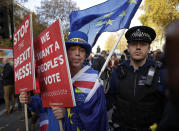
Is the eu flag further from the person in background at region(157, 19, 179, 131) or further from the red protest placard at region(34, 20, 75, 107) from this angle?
the person in background at region(157, 19, 179, 131)

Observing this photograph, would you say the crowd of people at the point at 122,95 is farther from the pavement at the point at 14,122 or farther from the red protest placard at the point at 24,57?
the pavement at the point at 14,122

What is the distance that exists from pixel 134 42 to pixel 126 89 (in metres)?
0.57

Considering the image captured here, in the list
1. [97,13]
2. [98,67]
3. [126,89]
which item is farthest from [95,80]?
[98,67]

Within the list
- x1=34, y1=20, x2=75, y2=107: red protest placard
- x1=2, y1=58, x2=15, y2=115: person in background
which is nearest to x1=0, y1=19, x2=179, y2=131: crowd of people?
x1=34, y1=20, x2=75, y2=107: red protest placard

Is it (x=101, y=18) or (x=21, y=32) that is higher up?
(x=101, y=18)

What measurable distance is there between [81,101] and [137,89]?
0.65 m

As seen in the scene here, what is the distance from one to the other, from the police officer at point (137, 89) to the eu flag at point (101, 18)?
0.83 metres

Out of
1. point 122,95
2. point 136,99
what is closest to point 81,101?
point 122,95

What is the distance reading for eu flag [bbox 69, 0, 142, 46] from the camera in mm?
2396

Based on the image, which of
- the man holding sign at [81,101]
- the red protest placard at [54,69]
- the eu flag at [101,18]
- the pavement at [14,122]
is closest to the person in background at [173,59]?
the red protest placard at [54,69]

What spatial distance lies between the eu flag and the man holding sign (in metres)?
0.92

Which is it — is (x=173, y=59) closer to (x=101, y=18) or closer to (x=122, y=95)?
(x=122, y=95)

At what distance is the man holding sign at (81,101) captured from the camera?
146 cm

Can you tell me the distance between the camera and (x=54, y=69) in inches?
51.4
